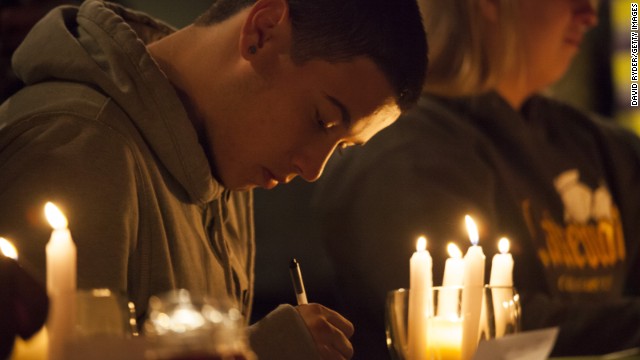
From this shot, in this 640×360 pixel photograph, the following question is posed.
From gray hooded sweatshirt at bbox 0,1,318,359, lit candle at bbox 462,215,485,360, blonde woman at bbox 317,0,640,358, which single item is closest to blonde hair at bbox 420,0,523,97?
blonde woman at bbox 317,0,640,358

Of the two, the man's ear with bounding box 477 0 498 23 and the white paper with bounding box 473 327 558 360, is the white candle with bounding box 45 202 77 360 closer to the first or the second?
the white paper with bounding box 473 327 558 360

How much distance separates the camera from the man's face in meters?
1.60

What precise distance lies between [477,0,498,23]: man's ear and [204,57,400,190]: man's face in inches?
40.1

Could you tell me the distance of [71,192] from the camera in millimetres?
1405

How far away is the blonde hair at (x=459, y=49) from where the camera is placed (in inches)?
99.5

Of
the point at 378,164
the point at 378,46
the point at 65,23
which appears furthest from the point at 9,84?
the point at 378,164

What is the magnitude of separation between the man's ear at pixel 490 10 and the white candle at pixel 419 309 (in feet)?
4.49

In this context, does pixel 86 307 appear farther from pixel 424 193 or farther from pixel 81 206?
pixel 424 193

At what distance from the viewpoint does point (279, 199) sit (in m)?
3.07

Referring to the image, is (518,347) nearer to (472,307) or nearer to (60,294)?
(472,307)

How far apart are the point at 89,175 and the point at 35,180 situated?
0.08m

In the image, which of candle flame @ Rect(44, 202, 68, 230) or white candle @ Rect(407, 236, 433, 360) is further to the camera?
white candle @ Rect(407, 236, 433, 360)

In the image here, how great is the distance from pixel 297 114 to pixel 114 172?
0.31 m

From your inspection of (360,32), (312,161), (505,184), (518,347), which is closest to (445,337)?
(518,347)
